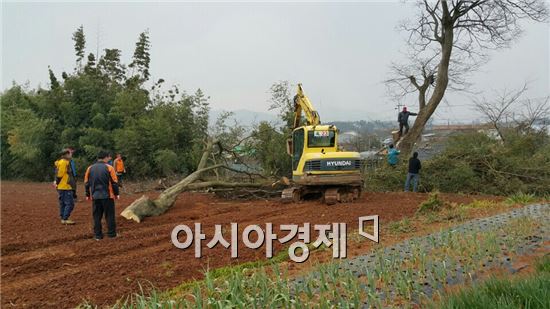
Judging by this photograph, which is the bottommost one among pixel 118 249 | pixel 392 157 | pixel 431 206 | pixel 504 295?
pixel 118 249

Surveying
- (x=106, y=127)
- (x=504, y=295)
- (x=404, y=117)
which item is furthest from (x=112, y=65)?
(x=504, y=295)

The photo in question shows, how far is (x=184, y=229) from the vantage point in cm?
873

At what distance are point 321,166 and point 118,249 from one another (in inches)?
229

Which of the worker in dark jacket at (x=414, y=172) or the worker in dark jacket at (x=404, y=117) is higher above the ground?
the worker in dark jacket at (x=404, y=117)

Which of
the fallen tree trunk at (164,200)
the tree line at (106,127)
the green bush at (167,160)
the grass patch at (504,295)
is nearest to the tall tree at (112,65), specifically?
the tree line at (106,127)

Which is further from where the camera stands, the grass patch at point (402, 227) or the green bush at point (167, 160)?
the green bush at point (167, 160)

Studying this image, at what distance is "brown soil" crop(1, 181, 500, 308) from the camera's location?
5.36 metres

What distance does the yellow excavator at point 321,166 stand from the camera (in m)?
11.6

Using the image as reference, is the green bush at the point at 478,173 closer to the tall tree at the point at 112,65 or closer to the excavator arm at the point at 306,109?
the excavator arm at the point at 306,109

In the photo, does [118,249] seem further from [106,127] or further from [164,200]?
[106,127]

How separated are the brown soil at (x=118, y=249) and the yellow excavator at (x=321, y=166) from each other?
1.39ft

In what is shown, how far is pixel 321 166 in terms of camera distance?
1159 centimetres

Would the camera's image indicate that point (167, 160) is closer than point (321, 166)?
No

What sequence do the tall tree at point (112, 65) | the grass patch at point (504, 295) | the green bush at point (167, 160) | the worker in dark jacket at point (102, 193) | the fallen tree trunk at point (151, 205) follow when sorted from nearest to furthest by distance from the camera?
the grass patch at point (504, 295) < the worker in dark jacket at point (102, 193) < the fallen tree trunk at point (151, 205) < the green bush at point (167, 160) < the tall tree at point (112, 65)
